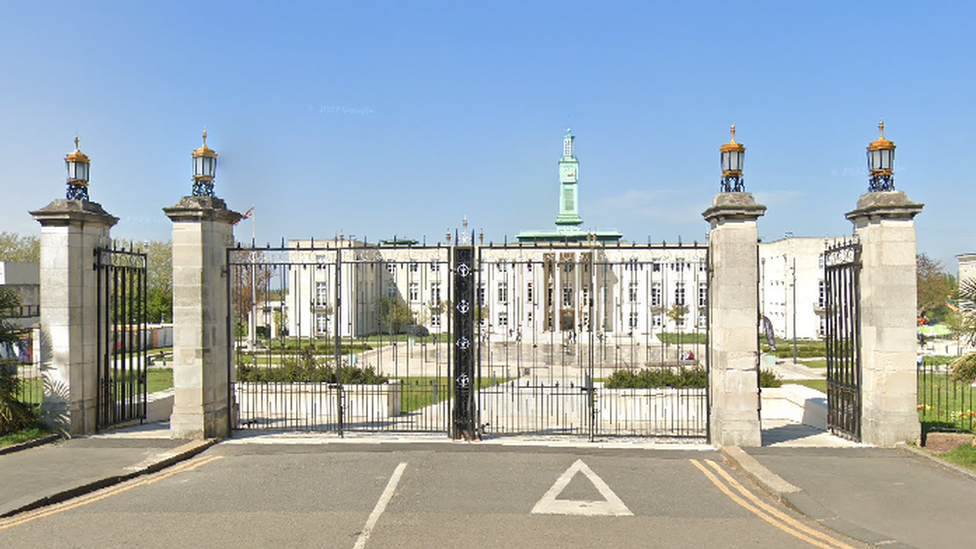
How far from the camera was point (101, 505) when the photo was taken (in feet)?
28.3

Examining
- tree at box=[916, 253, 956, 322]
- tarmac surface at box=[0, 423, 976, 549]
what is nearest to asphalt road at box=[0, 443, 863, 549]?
tarmac surface at box=[0, 423, 976, 549]

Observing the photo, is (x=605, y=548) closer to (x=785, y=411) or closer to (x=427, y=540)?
(x=427, y=540)

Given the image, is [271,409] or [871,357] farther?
[271,409]

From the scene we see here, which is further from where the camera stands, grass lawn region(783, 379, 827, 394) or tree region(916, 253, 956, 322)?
tree region(916, 253, 956, 322)

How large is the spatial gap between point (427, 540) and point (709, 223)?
730 cm

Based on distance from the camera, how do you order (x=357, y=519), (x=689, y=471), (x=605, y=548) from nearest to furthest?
(x=605, y=548), (x=357, y=519), (x=689, y=471)

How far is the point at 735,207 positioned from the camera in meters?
11.4

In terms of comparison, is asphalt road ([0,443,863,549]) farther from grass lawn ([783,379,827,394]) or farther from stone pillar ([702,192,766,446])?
grass lawn ([783,379,827,394])

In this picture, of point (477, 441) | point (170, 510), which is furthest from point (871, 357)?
point (170, 510)

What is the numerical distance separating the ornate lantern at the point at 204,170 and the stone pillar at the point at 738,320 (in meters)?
8.32

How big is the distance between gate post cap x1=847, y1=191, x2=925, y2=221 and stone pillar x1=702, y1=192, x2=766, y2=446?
70.9 inches

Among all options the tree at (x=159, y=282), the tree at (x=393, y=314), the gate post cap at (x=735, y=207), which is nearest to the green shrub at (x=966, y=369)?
the gate post cap at (x=735, y=207)

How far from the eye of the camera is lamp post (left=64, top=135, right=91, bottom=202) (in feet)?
41.8

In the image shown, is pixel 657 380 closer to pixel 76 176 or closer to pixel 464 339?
pixel 464 339
